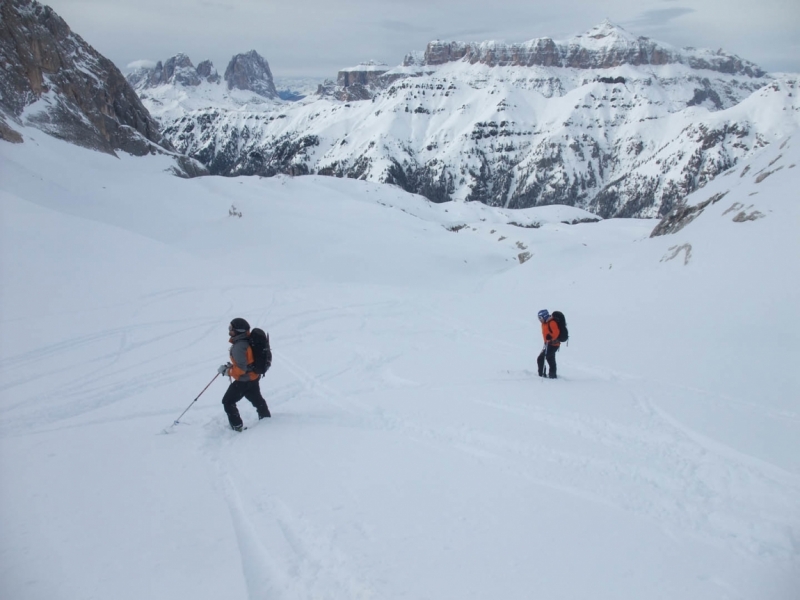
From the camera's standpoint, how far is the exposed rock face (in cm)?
5597

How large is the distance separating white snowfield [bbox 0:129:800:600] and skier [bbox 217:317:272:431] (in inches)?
15.7

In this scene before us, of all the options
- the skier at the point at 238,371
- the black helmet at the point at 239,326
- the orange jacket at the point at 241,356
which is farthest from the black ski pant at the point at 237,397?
the black helmet at the point at 239,326

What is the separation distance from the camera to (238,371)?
7703mm

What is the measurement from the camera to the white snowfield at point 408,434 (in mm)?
4141

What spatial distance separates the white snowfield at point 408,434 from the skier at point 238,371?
399 mm

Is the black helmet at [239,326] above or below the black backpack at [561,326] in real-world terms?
above

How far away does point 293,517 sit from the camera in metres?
4.95

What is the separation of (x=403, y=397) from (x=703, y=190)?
3005cm

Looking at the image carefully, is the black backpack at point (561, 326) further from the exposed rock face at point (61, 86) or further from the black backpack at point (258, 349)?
the exposed rock face at point (61, 86)

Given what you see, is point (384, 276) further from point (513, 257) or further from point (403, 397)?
point (403, 397)

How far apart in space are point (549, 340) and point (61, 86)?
260 feet

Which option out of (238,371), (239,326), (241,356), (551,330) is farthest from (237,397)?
(551,330)

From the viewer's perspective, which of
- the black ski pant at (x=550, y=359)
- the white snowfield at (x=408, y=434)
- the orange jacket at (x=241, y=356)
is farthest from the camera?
the black ski pant at (x=550, y=359)

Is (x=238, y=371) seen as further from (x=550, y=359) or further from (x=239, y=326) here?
(x=550, y=359)
